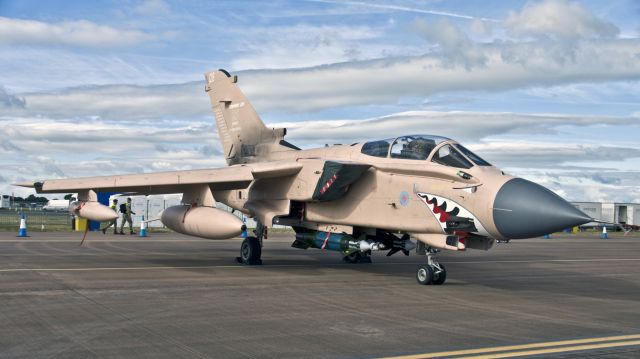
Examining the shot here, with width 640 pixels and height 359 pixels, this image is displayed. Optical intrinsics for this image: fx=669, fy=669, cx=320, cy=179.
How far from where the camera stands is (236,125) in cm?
1900

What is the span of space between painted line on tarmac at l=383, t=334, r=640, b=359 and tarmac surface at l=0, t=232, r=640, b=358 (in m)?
0.02

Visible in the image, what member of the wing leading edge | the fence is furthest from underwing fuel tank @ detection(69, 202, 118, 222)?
the fence

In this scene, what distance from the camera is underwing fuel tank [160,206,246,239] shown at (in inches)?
537

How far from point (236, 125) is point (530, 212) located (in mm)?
10340

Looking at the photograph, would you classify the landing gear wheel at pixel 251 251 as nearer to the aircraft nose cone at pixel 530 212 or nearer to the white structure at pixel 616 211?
the aircraft nose cone at pixel 530 212

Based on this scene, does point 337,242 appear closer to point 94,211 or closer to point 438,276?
point 438,276

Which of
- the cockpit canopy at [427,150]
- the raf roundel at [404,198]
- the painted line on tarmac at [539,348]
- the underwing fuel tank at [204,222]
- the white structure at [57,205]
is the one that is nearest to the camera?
the painted line on tarmac at [539,348]

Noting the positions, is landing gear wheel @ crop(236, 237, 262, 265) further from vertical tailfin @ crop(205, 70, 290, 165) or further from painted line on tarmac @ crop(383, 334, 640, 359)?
painted line on tarmac @ crop(383, 334, 640, 359)

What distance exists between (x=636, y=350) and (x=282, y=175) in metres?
9.15

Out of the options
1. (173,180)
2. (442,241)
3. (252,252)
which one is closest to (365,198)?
(442,241)

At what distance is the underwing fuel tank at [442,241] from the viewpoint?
11.9m

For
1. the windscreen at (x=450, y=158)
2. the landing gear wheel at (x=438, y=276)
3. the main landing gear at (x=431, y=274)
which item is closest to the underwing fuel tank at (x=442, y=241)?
the main landing gear at (x=431, y=274)

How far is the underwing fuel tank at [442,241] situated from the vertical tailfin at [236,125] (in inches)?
255

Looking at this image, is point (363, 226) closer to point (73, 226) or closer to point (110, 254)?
point (110, 254)
